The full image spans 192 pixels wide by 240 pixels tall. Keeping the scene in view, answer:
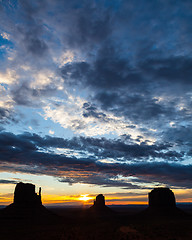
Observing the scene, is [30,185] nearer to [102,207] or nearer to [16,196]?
[16,196]

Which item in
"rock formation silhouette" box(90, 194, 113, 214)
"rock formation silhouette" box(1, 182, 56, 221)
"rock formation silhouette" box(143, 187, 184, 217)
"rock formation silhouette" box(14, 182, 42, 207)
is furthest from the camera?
"rock formation silhouette" box(90, 194, 113, 214)

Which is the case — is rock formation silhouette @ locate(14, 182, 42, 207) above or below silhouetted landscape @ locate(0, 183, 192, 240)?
above

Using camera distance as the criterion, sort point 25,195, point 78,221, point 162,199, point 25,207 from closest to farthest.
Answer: point 78,221
point 25,207
point 25,195
point 162,199

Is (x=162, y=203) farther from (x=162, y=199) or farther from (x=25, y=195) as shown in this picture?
(x=25, y=195)

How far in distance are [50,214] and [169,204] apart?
56.8m

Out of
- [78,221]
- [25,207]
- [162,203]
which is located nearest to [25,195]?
[25,207]

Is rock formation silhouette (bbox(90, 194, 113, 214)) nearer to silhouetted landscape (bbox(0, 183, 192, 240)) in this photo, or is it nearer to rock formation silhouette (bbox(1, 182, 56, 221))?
silhouetted landscape (bbox(0, 183, 192, 240))

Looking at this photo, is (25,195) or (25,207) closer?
(25,207)

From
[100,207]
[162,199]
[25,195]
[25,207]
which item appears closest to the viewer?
[25,207]

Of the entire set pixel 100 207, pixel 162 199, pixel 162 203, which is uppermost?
pixel 162 199

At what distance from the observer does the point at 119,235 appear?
36.6 metres

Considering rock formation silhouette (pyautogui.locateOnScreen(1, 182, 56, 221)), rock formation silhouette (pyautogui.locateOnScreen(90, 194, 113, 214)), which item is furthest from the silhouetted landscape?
rock formation silhouette (pyautogui.locateOnScreen(90, 194, 113, 214))

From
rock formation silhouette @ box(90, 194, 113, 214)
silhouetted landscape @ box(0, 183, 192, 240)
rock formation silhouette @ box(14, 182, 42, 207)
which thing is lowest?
rock formation silhouette @ box(90, 194, 113, 214)

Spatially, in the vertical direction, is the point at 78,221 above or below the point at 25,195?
below
